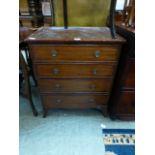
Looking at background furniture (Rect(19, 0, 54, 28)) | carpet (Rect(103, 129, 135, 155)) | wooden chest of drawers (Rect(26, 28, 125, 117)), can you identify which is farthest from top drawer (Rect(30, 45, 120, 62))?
background furniture (Rect(19, 0, 54, 28))

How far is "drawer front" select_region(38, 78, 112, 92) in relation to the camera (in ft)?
5.51

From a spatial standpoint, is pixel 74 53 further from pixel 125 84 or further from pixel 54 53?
pixel 125 84

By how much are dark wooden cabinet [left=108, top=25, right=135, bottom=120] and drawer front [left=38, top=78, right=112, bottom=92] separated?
10 cm

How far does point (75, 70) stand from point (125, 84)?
0.45m

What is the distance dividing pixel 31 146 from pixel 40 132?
173 millimetres

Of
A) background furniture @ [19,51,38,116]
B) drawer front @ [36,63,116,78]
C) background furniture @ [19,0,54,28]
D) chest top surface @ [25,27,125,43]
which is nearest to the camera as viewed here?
chest top surface @ [25,27,125,43]

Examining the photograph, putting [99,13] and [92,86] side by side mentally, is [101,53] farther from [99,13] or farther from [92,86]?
[99,13]

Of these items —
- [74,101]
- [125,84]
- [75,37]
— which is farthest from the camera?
[74,101]

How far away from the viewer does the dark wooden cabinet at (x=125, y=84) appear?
152 centimetres

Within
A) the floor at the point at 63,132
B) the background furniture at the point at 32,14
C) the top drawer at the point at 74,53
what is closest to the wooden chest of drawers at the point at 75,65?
the top drawer at the point at 74,53

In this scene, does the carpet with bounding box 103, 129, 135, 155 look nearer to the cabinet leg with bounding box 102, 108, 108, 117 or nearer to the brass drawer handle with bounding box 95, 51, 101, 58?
the cabinet leg with bounding box 102, 108, 108, 117

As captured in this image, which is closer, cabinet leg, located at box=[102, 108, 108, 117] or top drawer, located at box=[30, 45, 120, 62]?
top drawer, located at box=[30, 45, 120, 62]

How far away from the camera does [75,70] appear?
162 centimetres

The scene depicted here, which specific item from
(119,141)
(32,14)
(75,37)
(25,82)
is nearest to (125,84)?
(119,141)
